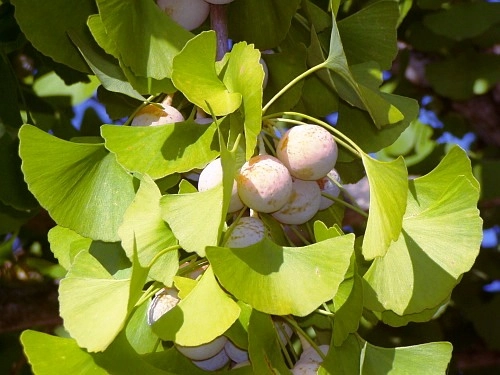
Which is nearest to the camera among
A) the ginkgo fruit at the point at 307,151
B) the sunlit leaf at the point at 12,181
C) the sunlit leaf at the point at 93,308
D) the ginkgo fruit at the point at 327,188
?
the sunlit leaf at the point at 93,308

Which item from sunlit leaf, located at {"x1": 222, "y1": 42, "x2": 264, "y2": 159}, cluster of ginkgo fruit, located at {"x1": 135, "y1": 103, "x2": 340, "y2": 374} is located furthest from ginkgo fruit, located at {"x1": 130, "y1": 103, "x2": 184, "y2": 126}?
sunlit leaf, located at {"x1": 222, "y1": 42, "x2": 264, "y2": 159}

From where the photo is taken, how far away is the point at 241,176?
0.73 metres

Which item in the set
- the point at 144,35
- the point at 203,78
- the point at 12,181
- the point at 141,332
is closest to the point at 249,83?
the point at 203,78

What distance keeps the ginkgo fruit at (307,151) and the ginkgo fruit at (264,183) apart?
0.02 metres

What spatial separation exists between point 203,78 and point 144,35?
107 mm

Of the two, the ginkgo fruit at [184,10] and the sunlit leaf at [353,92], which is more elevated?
the ginkgo fruit at [184,10]

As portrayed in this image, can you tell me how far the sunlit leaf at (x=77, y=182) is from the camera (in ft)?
2.57

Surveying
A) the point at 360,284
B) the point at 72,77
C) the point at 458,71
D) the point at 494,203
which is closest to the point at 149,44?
the point at 360,284

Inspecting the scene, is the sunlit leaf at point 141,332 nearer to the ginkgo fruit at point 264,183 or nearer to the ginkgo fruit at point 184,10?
the ginkgo fruit at point 264,183

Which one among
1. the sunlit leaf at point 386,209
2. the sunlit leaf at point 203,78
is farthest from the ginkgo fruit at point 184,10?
the sunlit leaf at point 386,209

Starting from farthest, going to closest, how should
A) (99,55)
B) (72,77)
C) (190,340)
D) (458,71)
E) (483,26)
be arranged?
(458,71) → (483,26) → (72,77) → (99,55) → (190,340)

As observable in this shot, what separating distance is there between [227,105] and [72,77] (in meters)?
0.53

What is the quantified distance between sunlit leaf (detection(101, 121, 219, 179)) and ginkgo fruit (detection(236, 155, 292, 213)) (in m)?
0.05

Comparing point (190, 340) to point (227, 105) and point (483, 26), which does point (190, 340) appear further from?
point (483, 26)
